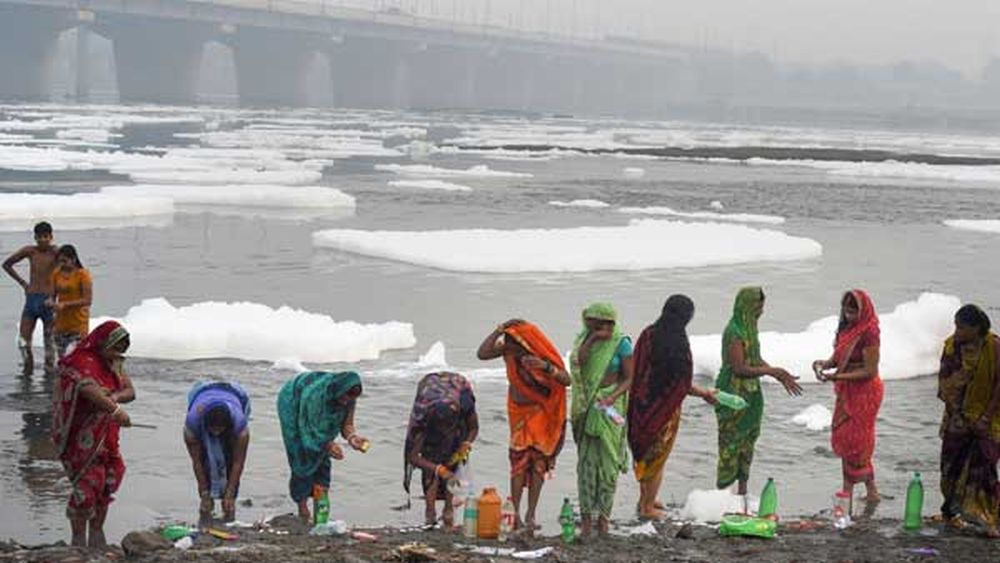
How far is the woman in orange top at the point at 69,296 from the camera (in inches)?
Result: 411

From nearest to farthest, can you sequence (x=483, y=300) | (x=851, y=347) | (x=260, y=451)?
(x=851, y=347)
(x=260, y=451)
(x=483, y=300)

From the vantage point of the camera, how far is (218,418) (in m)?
7.65

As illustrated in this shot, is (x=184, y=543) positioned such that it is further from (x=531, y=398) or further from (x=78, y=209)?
(x=78, y=209)

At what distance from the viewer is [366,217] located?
27.8 metres

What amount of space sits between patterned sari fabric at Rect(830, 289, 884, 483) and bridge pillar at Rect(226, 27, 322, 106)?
13007 cm

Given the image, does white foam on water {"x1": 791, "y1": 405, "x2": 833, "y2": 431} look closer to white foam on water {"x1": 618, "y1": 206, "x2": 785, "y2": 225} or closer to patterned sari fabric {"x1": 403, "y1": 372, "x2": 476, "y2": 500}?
patterned sari fabric {"x1": 403, "y1": 372, "x2": 476, "y2": 500}

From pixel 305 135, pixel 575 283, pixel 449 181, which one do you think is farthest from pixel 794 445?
pixel 305 135

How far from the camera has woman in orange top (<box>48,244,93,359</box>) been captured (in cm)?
1045

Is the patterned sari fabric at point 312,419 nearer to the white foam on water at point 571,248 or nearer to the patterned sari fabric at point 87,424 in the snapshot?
the patterned sari fabric at point 87,424

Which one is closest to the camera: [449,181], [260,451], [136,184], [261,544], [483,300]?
[261,544]

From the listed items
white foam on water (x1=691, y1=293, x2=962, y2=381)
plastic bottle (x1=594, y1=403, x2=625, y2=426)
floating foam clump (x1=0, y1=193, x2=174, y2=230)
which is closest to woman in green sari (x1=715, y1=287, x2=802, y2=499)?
plastic bottle (x1=594, y1=403, x2=625, y2=426)

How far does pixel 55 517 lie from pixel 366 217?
2028 centimetres

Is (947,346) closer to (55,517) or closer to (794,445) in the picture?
(794,445)

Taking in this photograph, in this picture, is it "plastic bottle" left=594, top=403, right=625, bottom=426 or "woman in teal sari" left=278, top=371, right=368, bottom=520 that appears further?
"woman in teal sari" left=278, top=371, right=368, bottom=520
